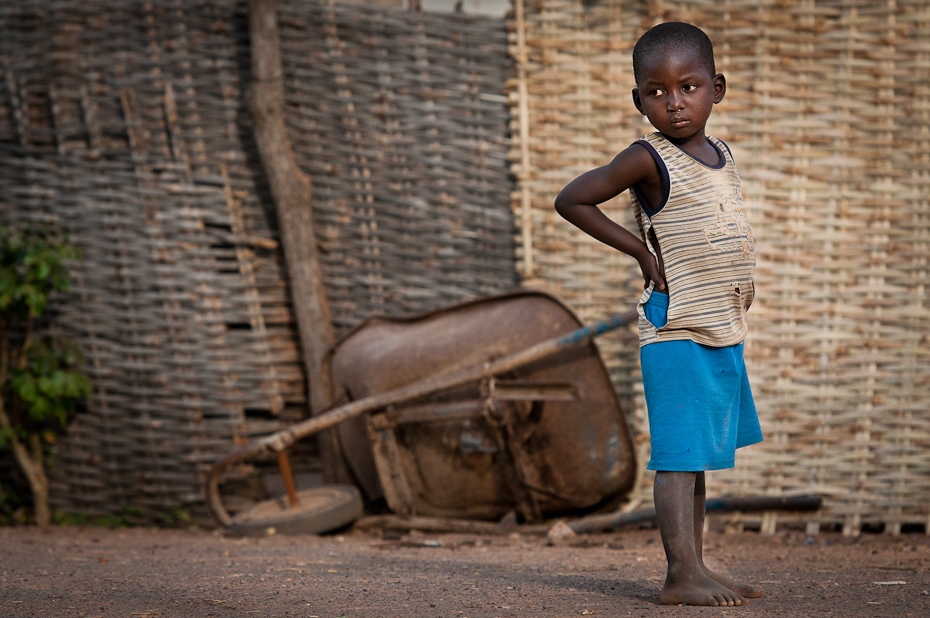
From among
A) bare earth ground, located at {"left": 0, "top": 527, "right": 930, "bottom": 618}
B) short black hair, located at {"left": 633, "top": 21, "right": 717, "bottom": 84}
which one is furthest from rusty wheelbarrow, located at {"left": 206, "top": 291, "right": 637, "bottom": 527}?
short black hair, located at {"left": 633, "top": 21, "right": 717, "bottom": 84}

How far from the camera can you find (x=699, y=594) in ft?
8.54

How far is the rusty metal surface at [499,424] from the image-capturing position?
4504 mm

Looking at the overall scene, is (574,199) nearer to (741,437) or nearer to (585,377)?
(741,437)

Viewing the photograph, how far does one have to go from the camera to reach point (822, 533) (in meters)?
4.59

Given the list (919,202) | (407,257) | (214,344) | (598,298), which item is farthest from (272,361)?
(919,202)

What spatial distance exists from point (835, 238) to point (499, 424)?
184 centimetres

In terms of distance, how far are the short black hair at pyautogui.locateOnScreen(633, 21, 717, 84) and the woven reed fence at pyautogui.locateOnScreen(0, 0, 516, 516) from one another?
8.97 feet

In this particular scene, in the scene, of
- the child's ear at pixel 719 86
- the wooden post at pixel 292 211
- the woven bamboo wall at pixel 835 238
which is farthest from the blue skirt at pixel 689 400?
the wooden post at pixel 292 211

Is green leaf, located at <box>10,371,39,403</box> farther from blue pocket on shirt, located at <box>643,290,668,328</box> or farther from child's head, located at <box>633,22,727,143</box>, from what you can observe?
child's head, located at <box>633,22,727,143</box>

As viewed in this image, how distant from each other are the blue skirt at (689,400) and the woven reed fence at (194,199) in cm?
267

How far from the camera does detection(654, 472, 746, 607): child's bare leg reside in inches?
103

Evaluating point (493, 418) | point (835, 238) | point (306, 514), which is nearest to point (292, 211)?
point (306, 514)

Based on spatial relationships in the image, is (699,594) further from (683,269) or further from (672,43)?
(672,43)

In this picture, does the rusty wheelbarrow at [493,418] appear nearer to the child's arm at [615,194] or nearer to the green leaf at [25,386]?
the green leaf at [25,386]
